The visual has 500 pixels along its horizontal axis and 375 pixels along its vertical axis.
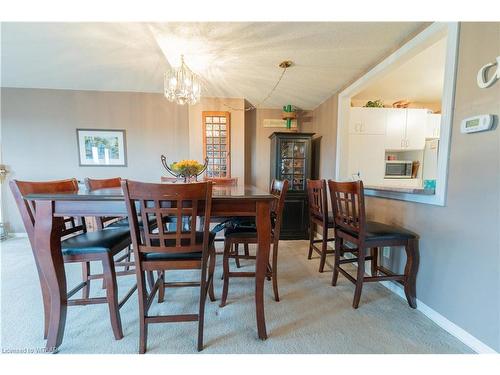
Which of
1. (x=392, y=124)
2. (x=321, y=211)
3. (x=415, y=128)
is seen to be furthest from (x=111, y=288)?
(x=415, y=128)

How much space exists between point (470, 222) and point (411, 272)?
22.7 inches

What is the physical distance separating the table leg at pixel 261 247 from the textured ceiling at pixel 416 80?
2.10 m

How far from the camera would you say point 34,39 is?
2039 mm

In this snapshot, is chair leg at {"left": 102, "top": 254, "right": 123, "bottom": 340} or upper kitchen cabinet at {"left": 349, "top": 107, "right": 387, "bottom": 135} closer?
chair leg at {"left": 102, "top": 254, "right": 123, "bottom": 340}

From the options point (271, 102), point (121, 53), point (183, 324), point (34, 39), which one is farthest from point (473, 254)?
point (34, 39)

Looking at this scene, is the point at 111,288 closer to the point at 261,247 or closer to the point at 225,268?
the point at 225,268

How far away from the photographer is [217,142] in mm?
3414

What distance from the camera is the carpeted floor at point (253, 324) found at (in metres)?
1.24

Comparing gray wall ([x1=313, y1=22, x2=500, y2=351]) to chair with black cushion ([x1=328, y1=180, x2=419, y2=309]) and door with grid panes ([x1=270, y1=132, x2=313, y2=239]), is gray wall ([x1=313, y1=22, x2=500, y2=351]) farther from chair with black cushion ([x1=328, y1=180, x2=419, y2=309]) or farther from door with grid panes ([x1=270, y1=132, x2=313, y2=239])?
door with grid panes ([x1=270, y1=132, x2=313, y2=239])

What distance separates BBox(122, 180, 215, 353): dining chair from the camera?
39.9 inches

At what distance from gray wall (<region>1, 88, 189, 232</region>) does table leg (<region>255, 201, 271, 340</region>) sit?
254 centimetres

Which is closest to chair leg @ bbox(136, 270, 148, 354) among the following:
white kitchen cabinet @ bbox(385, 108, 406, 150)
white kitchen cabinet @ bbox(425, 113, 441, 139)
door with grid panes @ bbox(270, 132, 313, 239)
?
door with grid panes @ bbox(270, 132, 313, 239)

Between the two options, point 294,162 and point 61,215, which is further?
point 294,162

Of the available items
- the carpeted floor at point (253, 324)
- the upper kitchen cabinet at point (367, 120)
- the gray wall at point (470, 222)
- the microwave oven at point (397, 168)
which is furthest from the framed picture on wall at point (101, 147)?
the microwave oven at point (397, 168)
